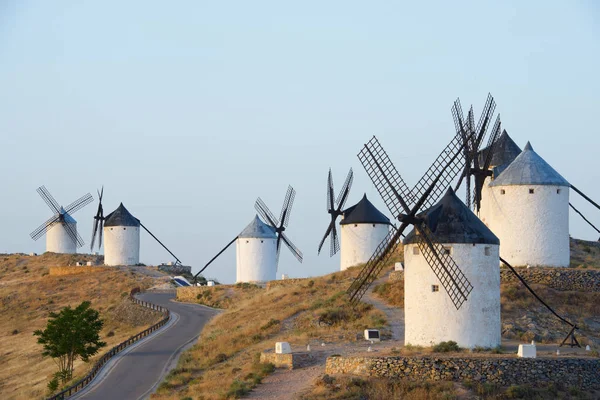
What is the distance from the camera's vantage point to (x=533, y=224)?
44.1 meters

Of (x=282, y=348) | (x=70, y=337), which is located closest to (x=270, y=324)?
(x=282, y=348)

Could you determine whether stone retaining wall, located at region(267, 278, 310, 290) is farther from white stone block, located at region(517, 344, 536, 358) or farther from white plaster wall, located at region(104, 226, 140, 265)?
white stone block, located at region(517, 344, 536, 358)

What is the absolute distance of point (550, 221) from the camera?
44094mm

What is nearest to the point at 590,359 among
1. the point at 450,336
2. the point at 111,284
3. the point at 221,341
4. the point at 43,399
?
the point at 450,336

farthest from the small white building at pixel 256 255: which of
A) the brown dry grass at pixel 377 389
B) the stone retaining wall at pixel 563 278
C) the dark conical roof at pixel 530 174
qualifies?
the brown dry grass at pixel 377 389

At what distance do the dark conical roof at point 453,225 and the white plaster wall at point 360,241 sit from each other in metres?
24.6

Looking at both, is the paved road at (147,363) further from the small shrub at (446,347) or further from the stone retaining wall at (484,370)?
the small shrub at (446,347)

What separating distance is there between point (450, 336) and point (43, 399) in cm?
1641

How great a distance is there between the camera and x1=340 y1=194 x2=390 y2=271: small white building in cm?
5959

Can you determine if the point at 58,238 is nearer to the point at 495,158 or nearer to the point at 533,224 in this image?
the point at 495,158

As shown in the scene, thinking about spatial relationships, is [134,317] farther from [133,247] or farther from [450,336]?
[450,336]

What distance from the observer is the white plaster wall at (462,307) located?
3291cm

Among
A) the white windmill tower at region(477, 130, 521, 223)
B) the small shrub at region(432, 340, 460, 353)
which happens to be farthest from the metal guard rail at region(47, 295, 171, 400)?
the white windmill tower at region(477, 130, 521, 223)

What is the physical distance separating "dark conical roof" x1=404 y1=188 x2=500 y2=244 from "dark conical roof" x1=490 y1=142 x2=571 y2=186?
9.76m
